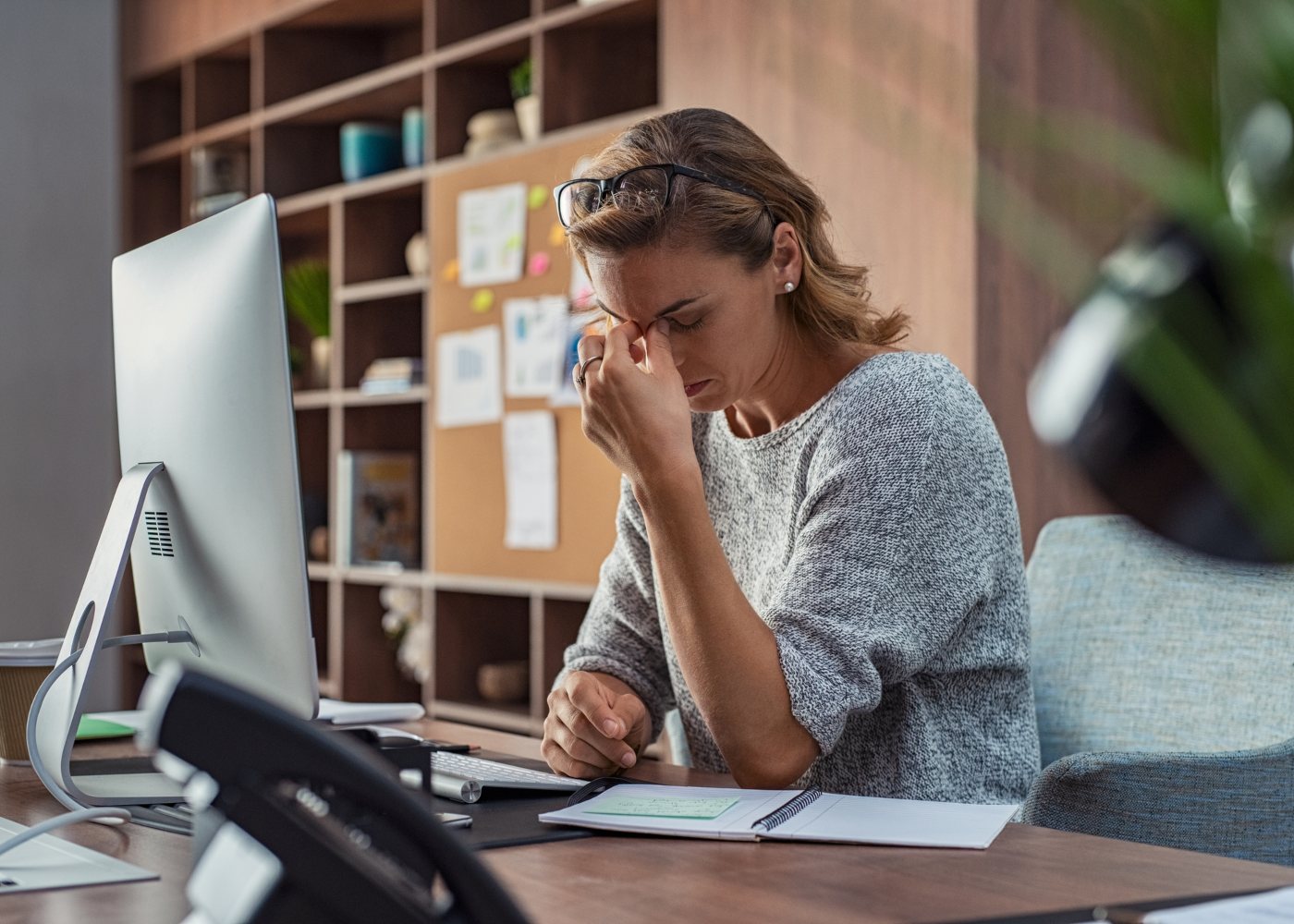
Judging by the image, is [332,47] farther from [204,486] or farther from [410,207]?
[204,486]

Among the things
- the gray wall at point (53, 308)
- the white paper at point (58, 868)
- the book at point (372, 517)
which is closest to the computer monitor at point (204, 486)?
the white paper at point (58, 868)

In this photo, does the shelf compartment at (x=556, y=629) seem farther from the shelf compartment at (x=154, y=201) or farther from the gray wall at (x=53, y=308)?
the shelf compartment at (x=154, y=201)

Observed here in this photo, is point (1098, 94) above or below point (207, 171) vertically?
below

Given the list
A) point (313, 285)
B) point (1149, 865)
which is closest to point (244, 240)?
point (1149, 865)

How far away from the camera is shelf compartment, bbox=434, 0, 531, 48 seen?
3.74 m

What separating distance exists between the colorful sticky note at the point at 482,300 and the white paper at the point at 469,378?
0.05m

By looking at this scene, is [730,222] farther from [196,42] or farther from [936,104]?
[196,42]

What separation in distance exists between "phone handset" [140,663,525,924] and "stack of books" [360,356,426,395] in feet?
10.9

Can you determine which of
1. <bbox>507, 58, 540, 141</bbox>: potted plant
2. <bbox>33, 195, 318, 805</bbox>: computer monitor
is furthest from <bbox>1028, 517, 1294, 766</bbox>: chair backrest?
<bbox>507, 58, 540, 141</bbox>: potted plant

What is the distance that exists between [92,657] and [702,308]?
676 mm

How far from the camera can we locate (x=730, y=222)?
1.48 m

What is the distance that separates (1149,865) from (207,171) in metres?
4.15

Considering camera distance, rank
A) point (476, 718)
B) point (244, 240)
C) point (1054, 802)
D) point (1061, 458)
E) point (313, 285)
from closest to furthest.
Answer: point (1061, 458) → point (244, 240) → point (1054, 802) → point (476, 718) → point (313, 285)

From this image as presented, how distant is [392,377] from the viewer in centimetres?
389
